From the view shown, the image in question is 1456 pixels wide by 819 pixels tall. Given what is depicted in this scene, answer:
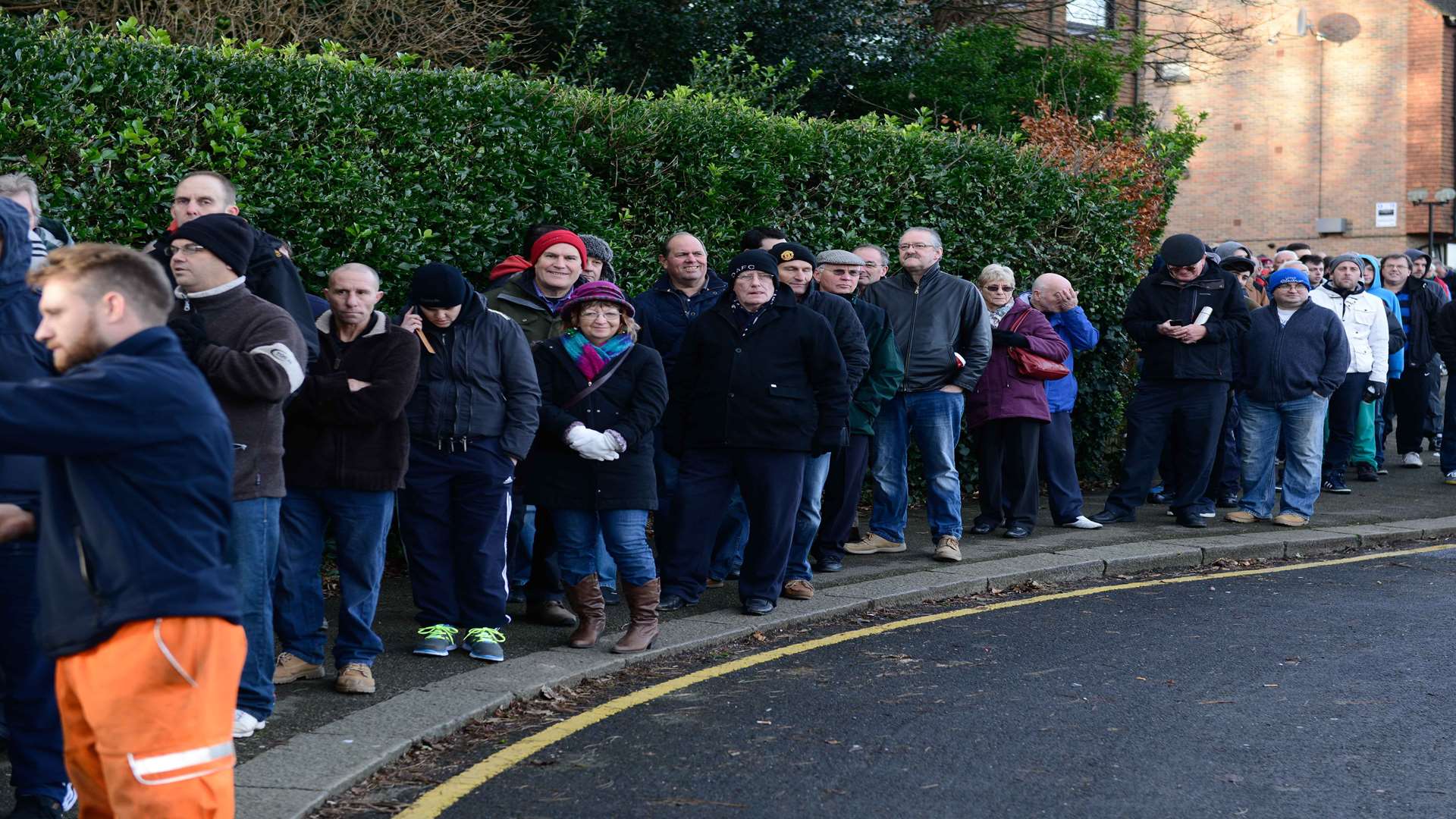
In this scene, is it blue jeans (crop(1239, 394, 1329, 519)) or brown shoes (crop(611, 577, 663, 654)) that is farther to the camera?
blue jeans (crop(1239, 394, 1329, 519))

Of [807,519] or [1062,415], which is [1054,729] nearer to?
[807,519]

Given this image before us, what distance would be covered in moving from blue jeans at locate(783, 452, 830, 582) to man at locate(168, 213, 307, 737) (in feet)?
11.8

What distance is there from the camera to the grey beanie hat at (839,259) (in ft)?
33.2

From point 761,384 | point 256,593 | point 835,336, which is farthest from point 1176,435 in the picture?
point 256,593

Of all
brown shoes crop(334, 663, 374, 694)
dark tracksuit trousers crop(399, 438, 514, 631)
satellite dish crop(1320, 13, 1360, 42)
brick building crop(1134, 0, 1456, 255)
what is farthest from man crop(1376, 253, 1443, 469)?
satellite dish crop(1320, 13, 1360, 42)

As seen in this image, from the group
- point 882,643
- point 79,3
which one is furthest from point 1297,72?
point 882,643

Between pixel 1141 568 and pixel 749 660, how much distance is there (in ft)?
12.7

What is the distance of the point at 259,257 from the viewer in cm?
634

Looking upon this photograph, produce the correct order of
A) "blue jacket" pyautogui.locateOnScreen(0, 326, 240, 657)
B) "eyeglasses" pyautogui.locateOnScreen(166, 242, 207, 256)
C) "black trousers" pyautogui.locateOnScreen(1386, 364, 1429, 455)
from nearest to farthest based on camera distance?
"blue jacket" pyautogui.locateOnScreen(0, 326, 240, 657)
"eyeglasses" pyautogui.locateOnScreen(166, 242, 207, 256)
"black trousers" pyautogui.locateOnScreen(1386, 364, 1429, 455)

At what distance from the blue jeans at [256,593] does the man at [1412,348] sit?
42.8 ft

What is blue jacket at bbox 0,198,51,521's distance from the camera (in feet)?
15.5

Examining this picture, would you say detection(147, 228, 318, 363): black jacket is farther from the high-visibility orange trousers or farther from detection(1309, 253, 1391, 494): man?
detection(1309, 253, 1391, 494): man

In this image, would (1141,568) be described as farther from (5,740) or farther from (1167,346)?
(5,740)

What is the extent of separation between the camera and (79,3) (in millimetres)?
13672
